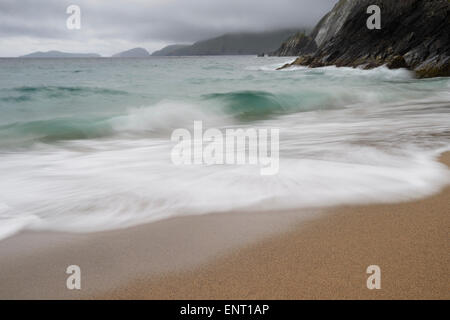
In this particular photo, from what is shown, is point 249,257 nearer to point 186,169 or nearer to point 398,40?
point 186,169

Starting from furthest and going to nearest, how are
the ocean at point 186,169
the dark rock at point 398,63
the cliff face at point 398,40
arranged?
the dark rock at point 398,63, the cliff face at point 398,40, the ocean at point 186,169

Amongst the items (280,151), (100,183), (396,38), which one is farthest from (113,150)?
(396,38)

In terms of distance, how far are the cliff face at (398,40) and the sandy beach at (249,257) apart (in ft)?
53.8

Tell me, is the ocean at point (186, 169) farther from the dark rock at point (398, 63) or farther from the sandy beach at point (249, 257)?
the dark rock at point (398, 63)

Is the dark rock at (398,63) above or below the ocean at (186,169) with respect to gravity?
above

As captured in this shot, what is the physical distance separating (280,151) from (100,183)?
2.03 m

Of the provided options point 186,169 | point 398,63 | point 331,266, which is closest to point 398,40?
point 398,63

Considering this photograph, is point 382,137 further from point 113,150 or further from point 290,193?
point 113,150

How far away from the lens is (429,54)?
678 inches

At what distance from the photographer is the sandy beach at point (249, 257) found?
1.44 meters

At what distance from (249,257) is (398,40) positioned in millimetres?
22148

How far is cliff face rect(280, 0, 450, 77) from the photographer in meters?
16.8

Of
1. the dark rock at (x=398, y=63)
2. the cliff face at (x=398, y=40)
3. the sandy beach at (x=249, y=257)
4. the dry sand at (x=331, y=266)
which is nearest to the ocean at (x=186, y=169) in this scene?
the sandy beach at (x=249, y=257)
